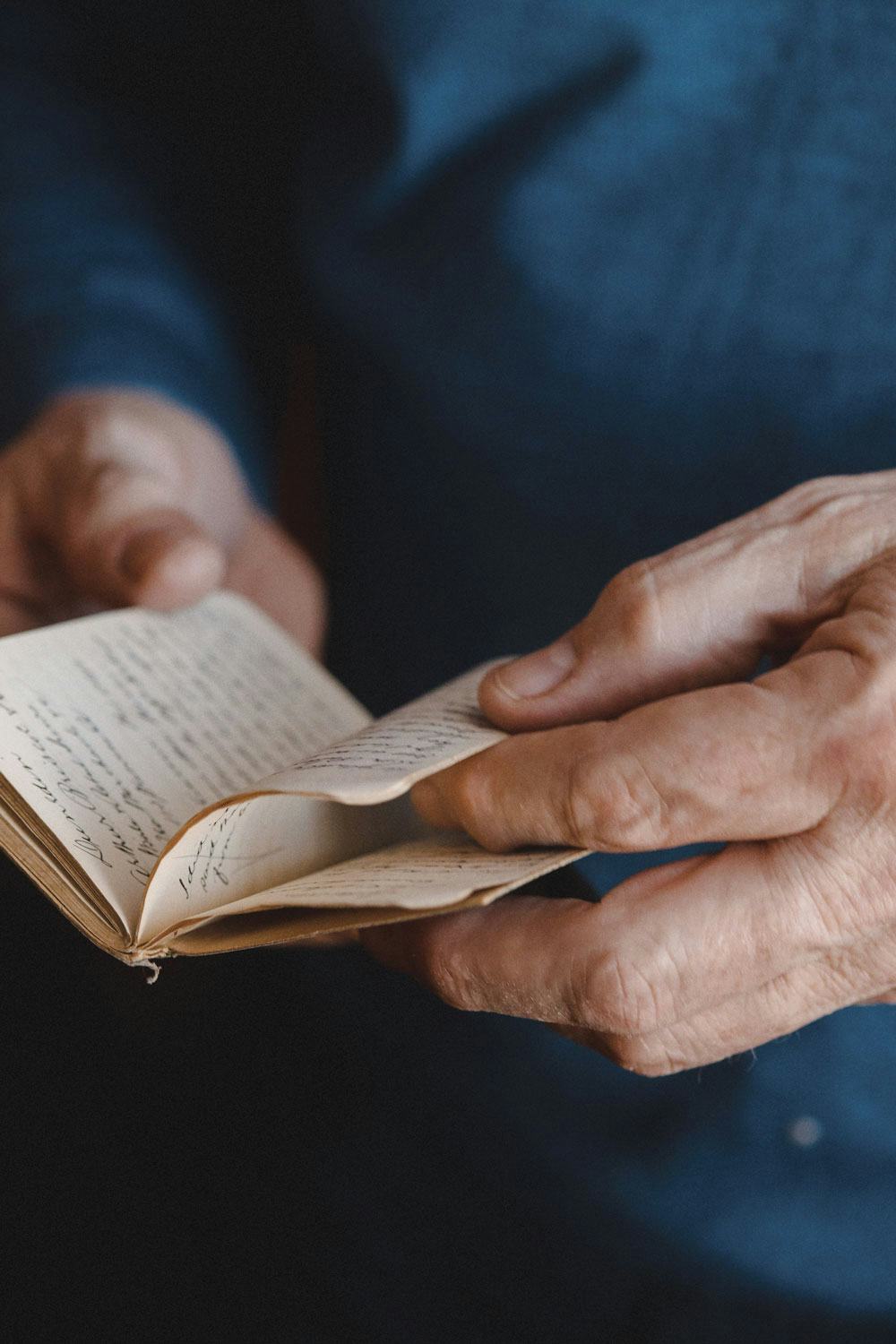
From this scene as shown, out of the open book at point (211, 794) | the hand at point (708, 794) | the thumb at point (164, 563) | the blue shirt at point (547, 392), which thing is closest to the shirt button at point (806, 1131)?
the blue shirt at point (547, 392)

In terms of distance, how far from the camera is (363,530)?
961 mm

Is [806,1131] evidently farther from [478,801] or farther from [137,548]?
[137,548]

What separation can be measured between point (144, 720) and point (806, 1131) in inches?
21.2

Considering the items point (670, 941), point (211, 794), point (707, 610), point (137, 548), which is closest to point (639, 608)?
point (707, 610)

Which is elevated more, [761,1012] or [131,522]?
[131,522]

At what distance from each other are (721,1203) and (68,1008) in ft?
1.82

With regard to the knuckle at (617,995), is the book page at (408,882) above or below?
above

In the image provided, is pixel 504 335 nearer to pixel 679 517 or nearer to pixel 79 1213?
pixel 679 517

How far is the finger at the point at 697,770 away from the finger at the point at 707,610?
0.05 meters

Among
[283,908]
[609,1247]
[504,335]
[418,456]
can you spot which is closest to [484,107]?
[504,335]

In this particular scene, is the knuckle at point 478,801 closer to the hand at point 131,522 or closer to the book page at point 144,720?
the book page at point 144,720

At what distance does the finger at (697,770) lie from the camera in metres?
0.43

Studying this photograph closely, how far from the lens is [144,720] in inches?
24.8

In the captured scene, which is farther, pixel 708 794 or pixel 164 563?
pixel 164 563
